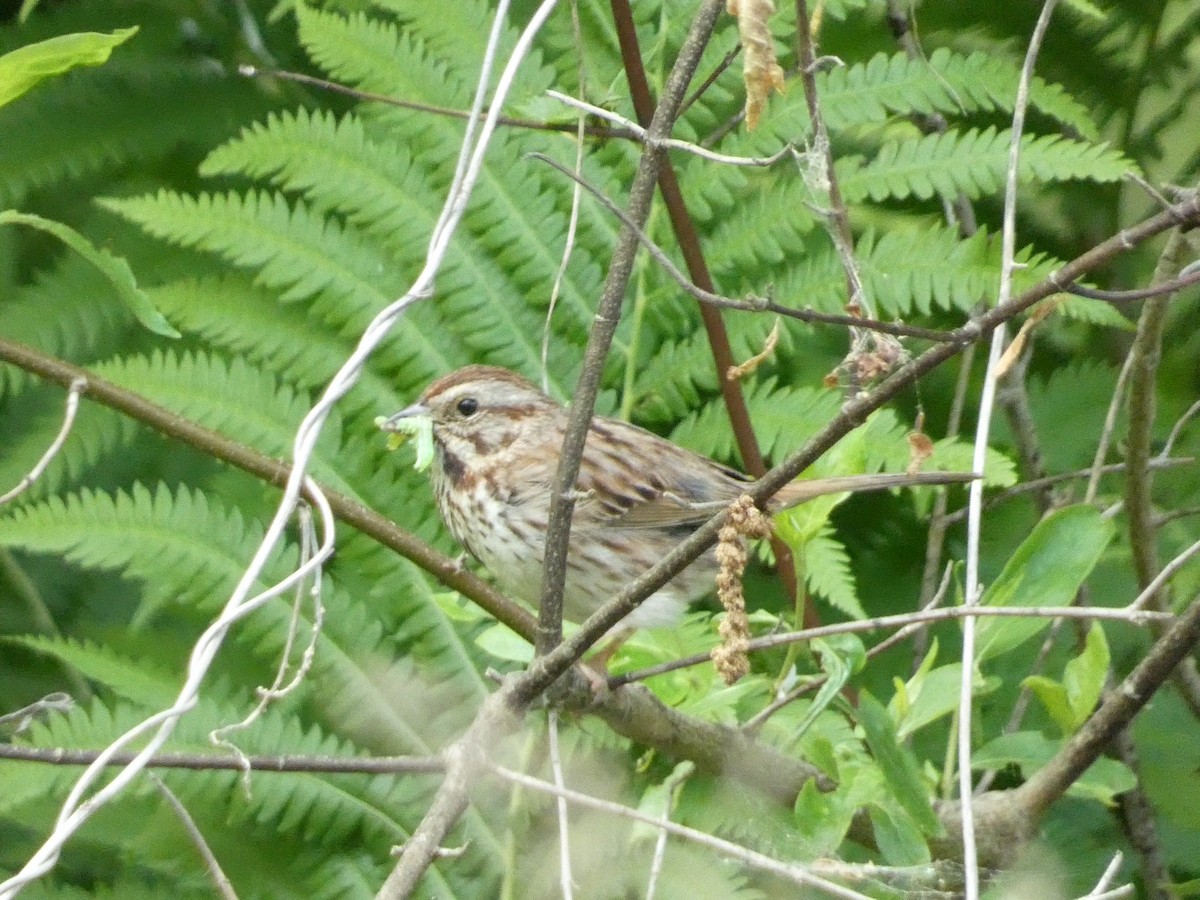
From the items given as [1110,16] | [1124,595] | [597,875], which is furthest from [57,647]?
[1110,16]

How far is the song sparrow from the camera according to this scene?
9.22 ft

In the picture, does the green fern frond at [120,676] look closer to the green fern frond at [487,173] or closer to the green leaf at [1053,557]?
the green fern frond at [487,173]

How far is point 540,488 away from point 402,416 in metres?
0.40

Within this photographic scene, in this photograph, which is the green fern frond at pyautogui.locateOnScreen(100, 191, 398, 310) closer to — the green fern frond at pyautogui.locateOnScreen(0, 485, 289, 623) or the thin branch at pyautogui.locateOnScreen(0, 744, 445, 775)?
the green fern frond at pyautogui.locateOnScreen(0, 485, 289, 623)

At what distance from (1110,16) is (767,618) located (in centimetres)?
178

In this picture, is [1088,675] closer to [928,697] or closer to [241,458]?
[928,697]

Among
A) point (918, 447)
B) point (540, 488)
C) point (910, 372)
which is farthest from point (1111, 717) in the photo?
point (540, 488)

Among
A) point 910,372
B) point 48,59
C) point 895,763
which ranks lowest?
point 895,763

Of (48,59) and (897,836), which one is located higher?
(48,59)

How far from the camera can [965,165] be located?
2627mm

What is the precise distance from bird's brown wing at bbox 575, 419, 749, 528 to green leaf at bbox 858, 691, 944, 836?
1.17 meters

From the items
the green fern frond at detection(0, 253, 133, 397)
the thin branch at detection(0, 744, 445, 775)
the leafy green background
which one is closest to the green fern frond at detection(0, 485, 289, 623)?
the leafy green background

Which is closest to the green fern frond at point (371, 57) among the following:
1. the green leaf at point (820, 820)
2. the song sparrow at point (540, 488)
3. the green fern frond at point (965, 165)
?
the song sparrow at point (540, 488)

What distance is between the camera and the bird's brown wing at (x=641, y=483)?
2.94 meters
